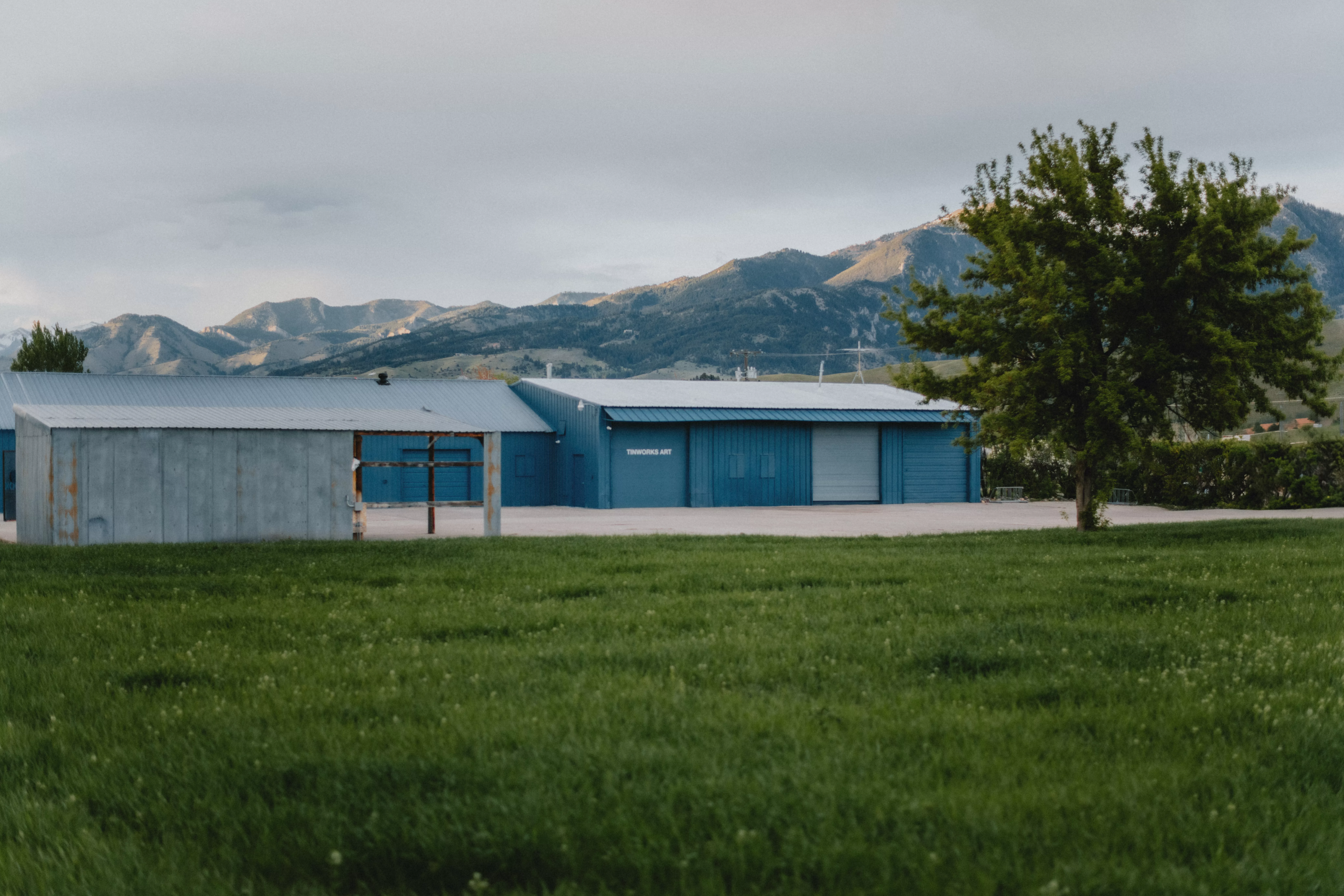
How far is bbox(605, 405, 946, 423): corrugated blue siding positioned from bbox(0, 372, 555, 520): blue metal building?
5160 millimetres

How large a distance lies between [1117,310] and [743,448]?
2355 cm

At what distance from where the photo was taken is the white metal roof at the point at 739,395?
4216 centimetres

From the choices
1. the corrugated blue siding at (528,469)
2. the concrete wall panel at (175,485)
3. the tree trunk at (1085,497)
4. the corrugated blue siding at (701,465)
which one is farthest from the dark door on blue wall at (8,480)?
the tree trunk at (1085,497)

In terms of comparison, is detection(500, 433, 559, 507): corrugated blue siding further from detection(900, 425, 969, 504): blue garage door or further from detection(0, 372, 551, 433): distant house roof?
→ detection(900, 425, 969, 504): blue garage door

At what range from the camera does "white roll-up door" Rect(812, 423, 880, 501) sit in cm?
4331

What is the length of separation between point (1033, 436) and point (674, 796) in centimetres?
1604

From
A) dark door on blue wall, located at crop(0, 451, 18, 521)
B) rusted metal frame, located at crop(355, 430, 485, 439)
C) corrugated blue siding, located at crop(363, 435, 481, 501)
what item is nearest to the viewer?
rusted metal frame, located at crop(355, 430, 485, 439)

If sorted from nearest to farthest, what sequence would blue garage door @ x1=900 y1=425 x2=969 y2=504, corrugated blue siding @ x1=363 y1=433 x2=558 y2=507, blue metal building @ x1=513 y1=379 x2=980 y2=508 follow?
blue metal building @ x1=513 y1=379 x2=980 y2=508, corrugated blue siding @ x1=363 y1=433 x2=558 y2=507, blue garage door @ x1=900 y1=425 x2=969 y2=504

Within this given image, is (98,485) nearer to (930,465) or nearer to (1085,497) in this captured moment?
(1085,497)

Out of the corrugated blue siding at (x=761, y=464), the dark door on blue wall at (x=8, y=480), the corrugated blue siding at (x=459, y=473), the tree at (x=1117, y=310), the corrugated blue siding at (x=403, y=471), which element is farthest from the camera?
the corrugated blue siding at (x=761, y=464)

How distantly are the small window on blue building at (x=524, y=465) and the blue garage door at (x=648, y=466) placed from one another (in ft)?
15.1

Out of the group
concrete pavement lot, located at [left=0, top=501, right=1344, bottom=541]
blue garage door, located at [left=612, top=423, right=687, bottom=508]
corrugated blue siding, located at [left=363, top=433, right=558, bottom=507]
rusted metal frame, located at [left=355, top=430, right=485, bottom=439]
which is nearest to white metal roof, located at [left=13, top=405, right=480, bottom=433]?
rusted metal frame, located at [left=355, top=430, right=485, bottom=439]

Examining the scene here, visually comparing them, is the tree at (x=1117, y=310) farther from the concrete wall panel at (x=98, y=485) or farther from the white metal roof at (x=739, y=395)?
the white metal roof at (x=739, y=395)

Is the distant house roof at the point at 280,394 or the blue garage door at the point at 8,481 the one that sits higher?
the distant house roof at the point at 280,394
